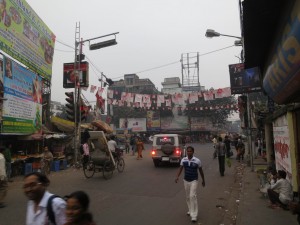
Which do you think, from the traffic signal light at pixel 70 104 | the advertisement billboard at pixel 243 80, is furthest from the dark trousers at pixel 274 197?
the traffic signal light at pixel 70 104

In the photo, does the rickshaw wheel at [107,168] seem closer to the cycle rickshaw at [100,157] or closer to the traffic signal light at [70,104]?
the cycle rickshaw at [100,157]

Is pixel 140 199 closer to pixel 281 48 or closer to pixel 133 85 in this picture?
pixel 281 48

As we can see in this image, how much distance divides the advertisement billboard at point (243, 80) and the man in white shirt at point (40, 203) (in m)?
13.6

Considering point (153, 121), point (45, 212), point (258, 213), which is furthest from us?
point (153, 121)

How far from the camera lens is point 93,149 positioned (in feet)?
47.3

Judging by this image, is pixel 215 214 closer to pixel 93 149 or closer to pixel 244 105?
pixel 93 149

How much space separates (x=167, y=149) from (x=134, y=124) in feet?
148

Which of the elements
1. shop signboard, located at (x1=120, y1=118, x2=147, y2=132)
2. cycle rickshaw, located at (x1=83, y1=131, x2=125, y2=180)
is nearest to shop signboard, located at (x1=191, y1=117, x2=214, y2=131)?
shop signboard, located at (x1=120, y1=118, x2=147, y2=132)

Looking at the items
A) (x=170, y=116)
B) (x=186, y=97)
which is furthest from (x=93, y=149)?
(x=170, y=116)

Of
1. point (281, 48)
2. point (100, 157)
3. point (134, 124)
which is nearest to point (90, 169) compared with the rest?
point (100, 157)

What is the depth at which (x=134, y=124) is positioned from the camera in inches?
2450

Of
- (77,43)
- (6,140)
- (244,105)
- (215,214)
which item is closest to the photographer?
(215,214)

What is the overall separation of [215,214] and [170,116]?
53030 millimetres

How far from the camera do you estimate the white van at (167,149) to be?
17.4 metres
